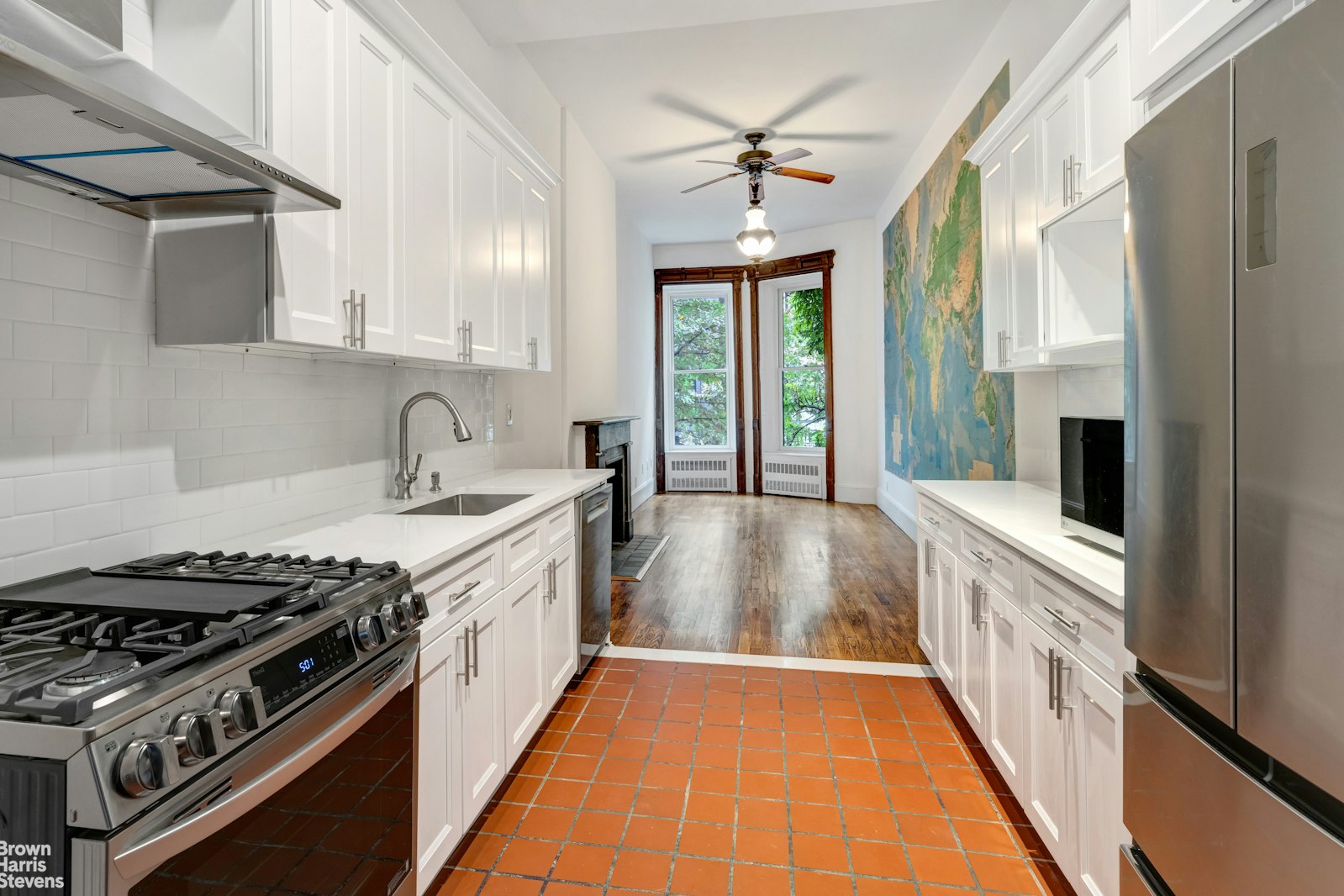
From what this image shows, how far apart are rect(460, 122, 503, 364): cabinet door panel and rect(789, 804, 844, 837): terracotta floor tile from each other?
195 centimetres

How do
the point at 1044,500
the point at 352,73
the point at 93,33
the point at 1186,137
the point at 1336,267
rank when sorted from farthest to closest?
the point at 1044,500 < the point at 352,73 < the point at 93,33 < the point at 1186,137 < the point at 1336,267

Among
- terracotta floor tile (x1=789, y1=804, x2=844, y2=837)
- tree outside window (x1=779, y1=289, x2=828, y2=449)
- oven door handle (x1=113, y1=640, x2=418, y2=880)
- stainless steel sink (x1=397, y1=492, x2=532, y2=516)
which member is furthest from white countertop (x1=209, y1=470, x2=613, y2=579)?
tree outside window (x1=779, y1=289, x2=828, y2=449)

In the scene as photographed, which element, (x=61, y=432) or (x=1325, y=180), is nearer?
(x=1325, y=180)

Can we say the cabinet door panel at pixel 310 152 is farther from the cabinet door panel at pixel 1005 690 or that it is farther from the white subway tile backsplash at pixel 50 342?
the cabinet door panel at pixel 1005 690

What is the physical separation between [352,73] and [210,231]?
24.7 inches

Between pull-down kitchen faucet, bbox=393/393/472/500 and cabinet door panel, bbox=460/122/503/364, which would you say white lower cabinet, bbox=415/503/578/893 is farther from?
cabinet door panel, bbox=460/122/503/364

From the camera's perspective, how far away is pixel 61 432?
1.33 m

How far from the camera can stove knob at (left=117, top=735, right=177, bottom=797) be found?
78 centimetres

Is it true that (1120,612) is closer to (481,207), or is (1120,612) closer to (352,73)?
(352,73)

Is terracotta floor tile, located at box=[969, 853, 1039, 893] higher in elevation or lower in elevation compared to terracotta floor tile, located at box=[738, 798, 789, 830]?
lower

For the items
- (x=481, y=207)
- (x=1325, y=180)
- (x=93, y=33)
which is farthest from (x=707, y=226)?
(x=1325, y=180)

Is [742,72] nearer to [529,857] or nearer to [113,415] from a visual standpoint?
[113,415]

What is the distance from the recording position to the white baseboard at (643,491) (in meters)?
7.46

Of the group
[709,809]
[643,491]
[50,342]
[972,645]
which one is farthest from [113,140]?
[643,491]
